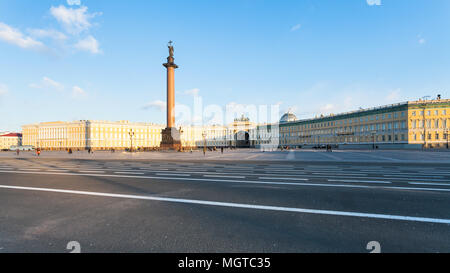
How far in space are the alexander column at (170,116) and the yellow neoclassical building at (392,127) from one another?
55.8 metres

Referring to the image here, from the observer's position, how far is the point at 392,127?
2413 inches

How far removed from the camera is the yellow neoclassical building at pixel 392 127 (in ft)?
180

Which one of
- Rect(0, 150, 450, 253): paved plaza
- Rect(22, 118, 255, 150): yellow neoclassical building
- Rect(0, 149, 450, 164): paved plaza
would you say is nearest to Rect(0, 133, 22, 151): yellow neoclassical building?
Rect(22, 118, 255, 150): yellow neoclassical building

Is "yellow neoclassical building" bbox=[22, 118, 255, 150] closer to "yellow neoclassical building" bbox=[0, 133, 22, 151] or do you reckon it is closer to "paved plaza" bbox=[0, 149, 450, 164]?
"yellow neoclassical building" bbox=[0, 133, 22, 151]

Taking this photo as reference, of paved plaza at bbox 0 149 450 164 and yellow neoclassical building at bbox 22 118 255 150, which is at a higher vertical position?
yellow neoclassical building at bbox 22 118 255 150

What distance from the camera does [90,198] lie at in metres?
7.03

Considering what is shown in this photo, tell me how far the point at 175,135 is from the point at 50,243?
46065 mm

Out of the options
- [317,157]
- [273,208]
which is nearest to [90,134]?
[317,157]

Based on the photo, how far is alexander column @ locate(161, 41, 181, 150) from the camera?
1865 inches

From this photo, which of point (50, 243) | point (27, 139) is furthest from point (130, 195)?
point (27, 139)

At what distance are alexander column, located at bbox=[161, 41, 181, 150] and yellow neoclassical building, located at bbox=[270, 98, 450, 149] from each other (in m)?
55.8

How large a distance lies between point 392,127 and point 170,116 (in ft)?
200

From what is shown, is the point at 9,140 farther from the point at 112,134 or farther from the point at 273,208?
the point at 273,208
